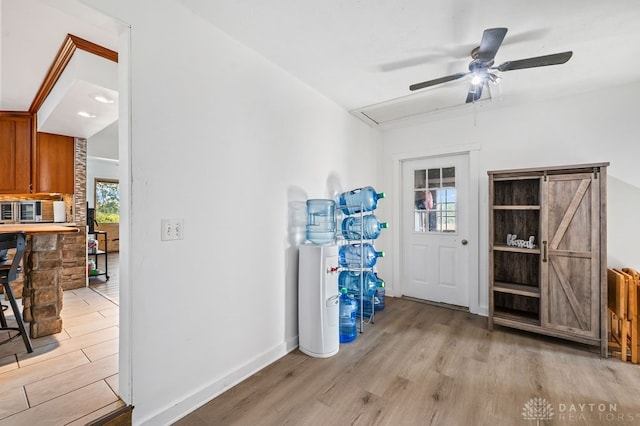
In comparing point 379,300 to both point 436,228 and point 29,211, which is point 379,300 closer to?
point 436,228

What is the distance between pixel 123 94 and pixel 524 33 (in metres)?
2.68

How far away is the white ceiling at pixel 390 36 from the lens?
1759 mm

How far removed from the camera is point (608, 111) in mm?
2807

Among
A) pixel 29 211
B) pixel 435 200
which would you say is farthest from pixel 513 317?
pixel 29 211

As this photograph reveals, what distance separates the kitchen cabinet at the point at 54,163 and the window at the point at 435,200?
5078 mm

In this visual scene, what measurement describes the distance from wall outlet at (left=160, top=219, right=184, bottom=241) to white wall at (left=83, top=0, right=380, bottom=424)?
0.10 ft

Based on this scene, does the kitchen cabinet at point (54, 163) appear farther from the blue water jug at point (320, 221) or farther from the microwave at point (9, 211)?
the blue water jug at point (320, 221)

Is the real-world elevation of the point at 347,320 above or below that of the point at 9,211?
below

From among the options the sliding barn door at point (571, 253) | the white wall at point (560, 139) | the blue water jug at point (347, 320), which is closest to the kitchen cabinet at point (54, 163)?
the blue water jug at point (347, 320)

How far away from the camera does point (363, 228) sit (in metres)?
3.10

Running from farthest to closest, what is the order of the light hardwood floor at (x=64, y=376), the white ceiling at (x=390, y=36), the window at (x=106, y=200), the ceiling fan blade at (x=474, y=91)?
the window at (x=106, y=200)
the ceiling fan blade at (x=474, y=91)
the white ceiling at (x=390, y=36)
the light hardwood floor at (x=64, y=376)

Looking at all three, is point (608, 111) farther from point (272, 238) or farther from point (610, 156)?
point (272, 238)

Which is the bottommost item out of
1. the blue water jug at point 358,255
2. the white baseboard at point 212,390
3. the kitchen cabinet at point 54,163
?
the white baseboard at point 212,390

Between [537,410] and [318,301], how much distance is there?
161 cm
